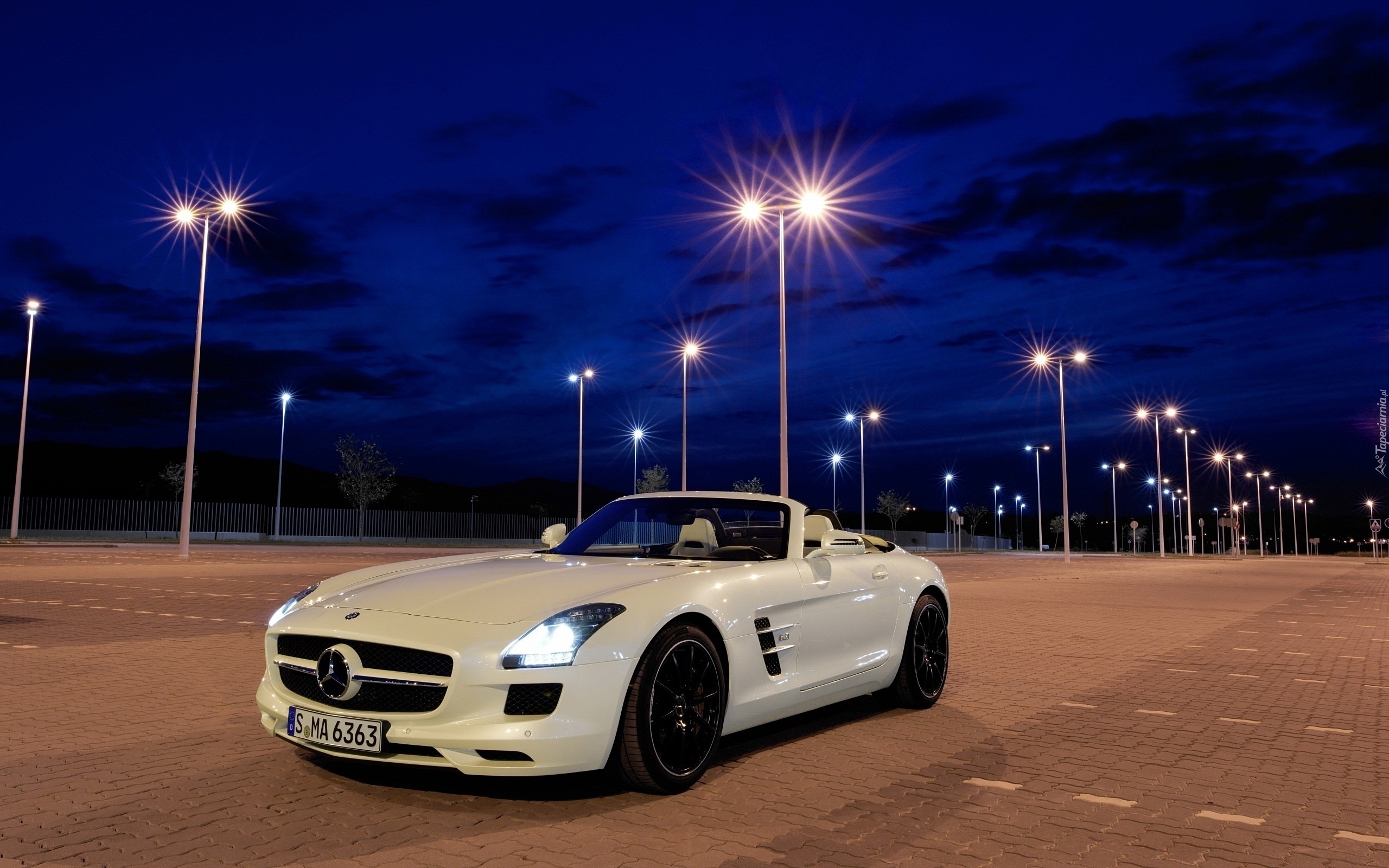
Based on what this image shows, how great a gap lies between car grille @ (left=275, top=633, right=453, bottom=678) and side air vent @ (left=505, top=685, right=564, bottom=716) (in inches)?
11.1

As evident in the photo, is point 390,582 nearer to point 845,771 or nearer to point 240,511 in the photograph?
point 845,771

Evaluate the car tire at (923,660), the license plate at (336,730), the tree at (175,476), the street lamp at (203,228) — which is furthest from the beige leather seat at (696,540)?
the tree at (175,476)

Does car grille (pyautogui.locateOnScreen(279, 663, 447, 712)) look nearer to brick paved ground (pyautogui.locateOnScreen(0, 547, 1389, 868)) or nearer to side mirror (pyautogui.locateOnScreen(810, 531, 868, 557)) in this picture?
brick paved ground (pyautogui.locateOnScreen(0, 547, 1389, 868))

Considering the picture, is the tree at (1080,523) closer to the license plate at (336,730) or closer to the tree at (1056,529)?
the tree at (1056,529)

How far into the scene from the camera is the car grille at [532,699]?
457cm

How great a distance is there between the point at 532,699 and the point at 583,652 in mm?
291

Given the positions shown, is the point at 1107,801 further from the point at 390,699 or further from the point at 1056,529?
the point at 1056,529

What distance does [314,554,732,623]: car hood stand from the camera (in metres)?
4.92

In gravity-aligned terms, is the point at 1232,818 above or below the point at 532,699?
below

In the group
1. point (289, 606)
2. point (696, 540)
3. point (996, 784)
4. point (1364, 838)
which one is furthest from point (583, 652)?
point (1364, 838)

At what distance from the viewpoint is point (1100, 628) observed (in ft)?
46.5

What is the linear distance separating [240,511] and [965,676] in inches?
2562

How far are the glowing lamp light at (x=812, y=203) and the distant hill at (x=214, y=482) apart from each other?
8617cm

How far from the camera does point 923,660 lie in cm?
755
